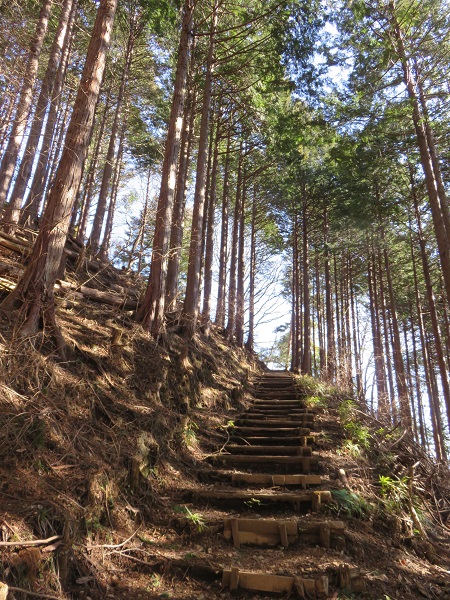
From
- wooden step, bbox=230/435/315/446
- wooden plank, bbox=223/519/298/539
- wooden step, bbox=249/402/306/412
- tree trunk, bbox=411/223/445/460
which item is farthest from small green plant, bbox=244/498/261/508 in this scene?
tree trunk, bbox=411/223/445/460

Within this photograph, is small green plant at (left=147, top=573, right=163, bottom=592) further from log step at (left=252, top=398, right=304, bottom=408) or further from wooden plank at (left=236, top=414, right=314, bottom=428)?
log step at (left=252, top=398, right=304, bottom=408)

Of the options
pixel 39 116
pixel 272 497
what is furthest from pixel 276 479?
pixel 39 116

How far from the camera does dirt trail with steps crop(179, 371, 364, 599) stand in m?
3.30

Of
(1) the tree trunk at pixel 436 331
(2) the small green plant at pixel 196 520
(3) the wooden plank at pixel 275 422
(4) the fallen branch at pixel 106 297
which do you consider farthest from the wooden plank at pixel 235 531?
(1) the tree trunk at pixel 436 331

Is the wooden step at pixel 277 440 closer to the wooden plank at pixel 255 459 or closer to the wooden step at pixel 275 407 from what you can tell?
the wooden plank at pixel 255 459

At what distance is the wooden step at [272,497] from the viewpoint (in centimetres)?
454

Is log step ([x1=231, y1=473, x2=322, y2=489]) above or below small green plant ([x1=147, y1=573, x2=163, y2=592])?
above

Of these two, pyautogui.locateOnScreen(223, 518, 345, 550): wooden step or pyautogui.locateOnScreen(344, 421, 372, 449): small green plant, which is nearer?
pyautogui.locateOnScreen(223, 518, 345, 550): wooden step

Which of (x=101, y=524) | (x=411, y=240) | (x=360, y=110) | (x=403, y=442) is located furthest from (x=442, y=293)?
(x=101, y=524)

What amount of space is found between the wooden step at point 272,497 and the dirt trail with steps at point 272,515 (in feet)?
0.03

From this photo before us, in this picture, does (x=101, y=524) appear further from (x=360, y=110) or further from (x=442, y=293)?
(x=442, y=293)

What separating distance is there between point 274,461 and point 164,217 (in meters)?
4.91

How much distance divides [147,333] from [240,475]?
9.42ft

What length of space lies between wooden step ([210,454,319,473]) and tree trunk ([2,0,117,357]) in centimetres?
294
